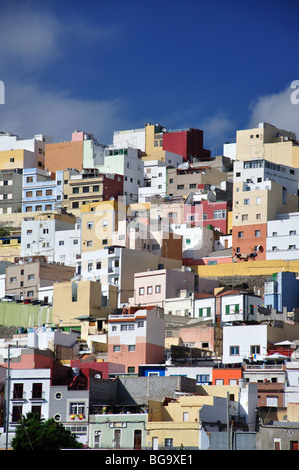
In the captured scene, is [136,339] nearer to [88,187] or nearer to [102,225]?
[102,225]

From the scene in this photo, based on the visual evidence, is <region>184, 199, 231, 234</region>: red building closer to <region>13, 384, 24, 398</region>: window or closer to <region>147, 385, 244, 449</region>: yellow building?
<region>147, 385, 244, 449</region>: yellow building

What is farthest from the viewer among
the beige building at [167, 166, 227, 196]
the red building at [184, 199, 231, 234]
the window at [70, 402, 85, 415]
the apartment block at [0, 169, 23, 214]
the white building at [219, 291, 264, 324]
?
the apartment block at [0, 169, 23, 214]

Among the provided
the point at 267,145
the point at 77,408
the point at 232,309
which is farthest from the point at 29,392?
the point at 267,145

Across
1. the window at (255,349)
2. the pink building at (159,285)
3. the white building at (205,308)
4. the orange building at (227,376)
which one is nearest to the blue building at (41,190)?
the pink building at (159,285)

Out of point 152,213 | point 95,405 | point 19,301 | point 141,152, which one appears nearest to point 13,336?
point 19,301

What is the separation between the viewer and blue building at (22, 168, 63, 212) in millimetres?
92125

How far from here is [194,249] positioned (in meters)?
78.2

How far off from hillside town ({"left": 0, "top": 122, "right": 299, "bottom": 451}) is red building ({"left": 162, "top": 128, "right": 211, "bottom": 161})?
0.48ft

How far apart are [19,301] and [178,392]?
27.7 m

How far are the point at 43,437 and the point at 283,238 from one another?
3884 centimetres

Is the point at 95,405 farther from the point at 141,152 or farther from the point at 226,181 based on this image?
the point at 141,152

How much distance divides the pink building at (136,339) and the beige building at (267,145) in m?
39.6

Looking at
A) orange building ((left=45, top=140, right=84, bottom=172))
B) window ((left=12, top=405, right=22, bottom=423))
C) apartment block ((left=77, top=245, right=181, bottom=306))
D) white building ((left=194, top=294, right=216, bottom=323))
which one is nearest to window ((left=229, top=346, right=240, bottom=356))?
white building ((left=194, top=294, right=216, bottom=323))

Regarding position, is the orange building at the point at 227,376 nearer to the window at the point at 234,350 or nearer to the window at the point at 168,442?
the window at the point at 234,350
